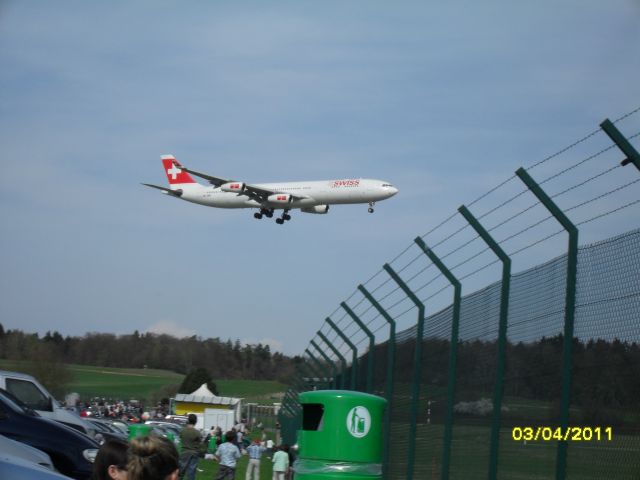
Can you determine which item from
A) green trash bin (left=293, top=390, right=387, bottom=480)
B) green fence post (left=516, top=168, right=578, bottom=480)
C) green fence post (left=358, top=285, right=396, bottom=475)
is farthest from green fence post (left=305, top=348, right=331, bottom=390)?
green fence post (left=516, top=168, right=578, bottom=480)

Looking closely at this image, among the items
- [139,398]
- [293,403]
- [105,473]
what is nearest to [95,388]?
[139,398]

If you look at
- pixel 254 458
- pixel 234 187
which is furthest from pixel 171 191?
pixel 254 458

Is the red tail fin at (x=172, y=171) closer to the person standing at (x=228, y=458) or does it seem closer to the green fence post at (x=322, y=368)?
the green fence post at (x=322, y=368)

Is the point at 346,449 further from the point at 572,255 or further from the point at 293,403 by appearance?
the point at 293,403

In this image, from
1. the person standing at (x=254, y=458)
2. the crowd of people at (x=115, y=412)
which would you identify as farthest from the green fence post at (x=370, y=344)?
the crowd of people at (x=115, y=412)

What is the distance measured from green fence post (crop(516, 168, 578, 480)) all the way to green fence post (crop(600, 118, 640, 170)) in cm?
115

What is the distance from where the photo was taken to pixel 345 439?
29.9ft

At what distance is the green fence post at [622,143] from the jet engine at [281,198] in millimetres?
49136

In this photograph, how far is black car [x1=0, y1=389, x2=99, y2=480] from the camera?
11.4m

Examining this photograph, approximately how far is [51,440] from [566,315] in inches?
235

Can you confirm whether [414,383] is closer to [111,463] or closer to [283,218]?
[111,463]

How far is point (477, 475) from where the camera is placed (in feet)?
32.7
